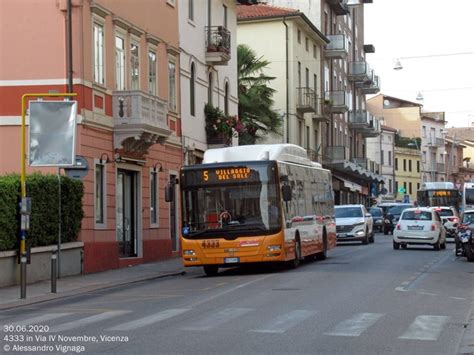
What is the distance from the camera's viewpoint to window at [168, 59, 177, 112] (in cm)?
3284

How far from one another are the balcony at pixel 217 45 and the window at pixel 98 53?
10849 millimetres

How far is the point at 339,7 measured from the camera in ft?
218

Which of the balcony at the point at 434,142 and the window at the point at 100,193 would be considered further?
the balcony at the point at 434,142

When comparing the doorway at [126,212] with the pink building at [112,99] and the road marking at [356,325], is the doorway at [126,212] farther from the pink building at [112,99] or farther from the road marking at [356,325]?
the road marking at [356,325]

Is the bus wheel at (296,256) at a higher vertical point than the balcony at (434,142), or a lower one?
lower

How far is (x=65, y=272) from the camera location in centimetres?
2358

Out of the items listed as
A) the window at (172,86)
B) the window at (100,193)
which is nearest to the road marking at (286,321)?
the window at (100,193)

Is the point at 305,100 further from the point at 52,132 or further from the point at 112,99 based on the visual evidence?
the point at 52,132

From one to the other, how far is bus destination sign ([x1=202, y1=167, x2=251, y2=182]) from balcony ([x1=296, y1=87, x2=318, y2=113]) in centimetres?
3284

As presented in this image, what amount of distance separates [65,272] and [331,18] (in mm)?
46708

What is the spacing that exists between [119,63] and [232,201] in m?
7.66

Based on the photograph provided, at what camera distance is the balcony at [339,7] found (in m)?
65.1

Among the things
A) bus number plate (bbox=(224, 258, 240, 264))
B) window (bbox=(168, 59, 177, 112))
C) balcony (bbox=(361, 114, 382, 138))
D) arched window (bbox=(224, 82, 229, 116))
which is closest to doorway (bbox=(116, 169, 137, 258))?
window (bbox=(168, 59, 177, 112))

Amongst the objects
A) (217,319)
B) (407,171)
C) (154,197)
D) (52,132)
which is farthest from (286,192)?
(407,171)
